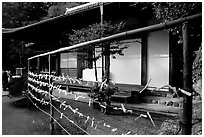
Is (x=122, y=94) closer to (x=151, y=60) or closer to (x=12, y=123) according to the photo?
(x=151, y=60)

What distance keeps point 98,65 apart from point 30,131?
470 centimetres

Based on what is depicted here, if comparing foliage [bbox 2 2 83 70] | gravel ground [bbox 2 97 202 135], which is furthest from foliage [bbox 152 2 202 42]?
foliage [bbox 2 2 83 70]

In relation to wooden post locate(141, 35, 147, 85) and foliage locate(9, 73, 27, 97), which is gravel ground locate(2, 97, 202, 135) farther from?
wooden post locate(141, 35, 147, 85)

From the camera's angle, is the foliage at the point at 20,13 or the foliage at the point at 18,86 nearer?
the foliage at the point at 18,86

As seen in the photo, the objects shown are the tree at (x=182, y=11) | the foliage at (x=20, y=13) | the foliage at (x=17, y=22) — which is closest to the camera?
the tree at (x=182, y=11)

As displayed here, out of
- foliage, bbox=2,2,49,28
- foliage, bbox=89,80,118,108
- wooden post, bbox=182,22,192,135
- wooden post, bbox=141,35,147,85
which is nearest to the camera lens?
wooden post, bbox=182,22,192,135

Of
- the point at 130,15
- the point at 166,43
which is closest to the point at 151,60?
the point at 166,43

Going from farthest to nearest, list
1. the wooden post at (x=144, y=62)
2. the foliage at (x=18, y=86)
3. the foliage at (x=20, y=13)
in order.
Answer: the foliage at (x=20, y=13), the wooden post at (x=144, y=62), the foliage at (x=18, y=86)

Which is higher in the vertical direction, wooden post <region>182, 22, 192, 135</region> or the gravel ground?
wooden post <region>182, 22, 192, 135</region>

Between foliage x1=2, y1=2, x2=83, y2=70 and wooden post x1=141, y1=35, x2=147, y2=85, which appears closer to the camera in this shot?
wooden post x1=141, y1=35, x2=147, y2=85

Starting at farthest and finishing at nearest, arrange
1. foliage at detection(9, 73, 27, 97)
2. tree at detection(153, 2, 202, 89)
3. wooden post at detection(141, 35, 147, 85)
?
1. wooden post at detection(141, 35, 147, 85)
2. foliage at detection(9, 73, 27, 97)
3. tree at detection(153, 2, 202, 89)

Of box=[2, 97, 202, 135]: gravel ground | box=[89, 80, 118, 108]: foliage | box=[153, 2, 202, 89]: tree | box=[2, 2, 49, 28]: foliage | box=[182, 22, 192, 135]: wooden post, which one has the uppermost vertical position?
box=[2, 2, 49, 28]: foliage

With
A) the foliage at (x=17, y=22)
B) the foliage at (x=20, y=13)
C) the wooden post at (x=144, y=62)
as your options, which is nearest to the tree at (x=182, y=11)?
the wooden post at (x=144, y=62)

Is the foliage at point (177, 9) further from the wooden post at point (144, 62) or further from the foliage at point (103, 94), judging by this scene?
the wooden post at point (144, 62)
